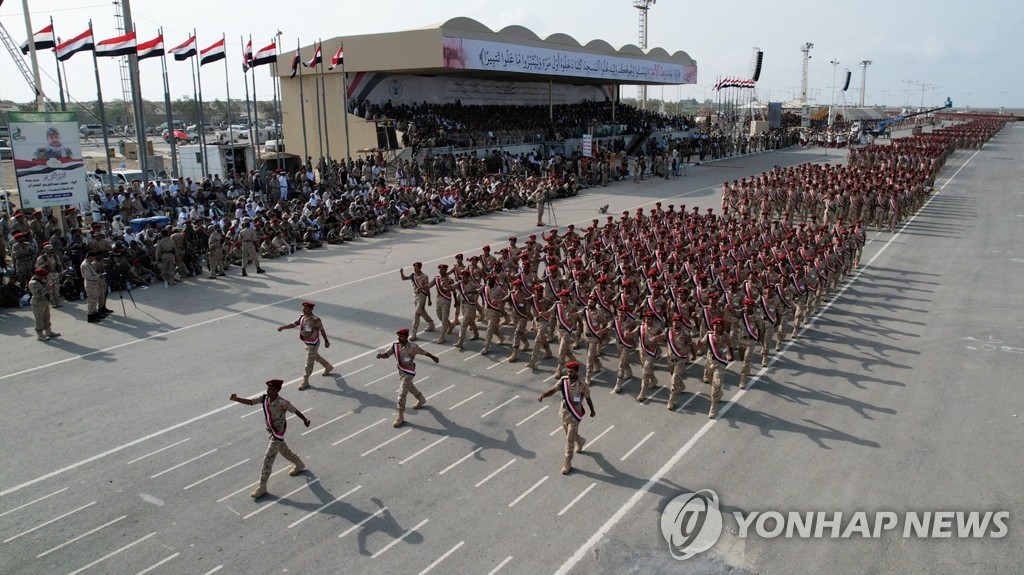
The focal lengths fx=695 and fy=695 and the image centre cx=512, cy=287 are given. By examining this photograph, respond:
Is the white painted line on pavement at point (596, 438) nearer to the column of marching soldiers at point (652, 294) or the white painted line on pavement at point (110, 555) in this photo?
the column of marching soldiers at point (652, 294)

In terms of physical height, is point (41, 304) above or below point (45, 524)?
above

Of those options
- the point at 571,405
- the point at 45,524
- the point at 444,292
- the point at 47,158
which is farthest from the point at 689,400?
the point at 47,158

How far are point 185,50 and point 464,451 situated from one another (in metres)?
22.5

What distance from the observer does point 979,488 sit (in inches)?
327

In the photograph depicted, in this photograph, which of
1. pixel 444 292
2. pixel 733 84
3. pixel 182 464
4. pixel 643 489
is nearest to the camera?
pixel 643 489

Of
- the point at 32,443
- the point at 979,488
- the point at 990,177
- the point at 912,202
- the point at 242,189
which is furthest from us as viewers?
the point at 990,177

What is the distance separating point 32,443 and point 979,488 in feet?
40.1

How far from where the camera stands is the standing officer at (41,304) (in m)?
13.0

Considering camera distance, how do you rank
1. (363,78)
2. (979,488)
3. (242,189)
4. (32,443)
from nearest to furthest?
(979,488) → (32,443) → (242,189) → (363,78)

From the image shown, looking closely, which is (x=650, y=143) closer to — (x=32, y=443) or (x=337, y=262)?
(x=337, y=262)

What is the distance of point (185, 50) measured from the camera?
25359mm

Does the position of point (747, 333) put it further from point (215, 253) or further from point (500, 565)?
point (215, 253)

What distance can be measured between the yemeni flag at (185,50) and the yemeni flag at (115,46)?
12.8 ft

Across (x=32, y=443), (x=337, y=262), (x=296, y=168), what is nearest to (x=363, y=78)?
(x=296, y=168)
